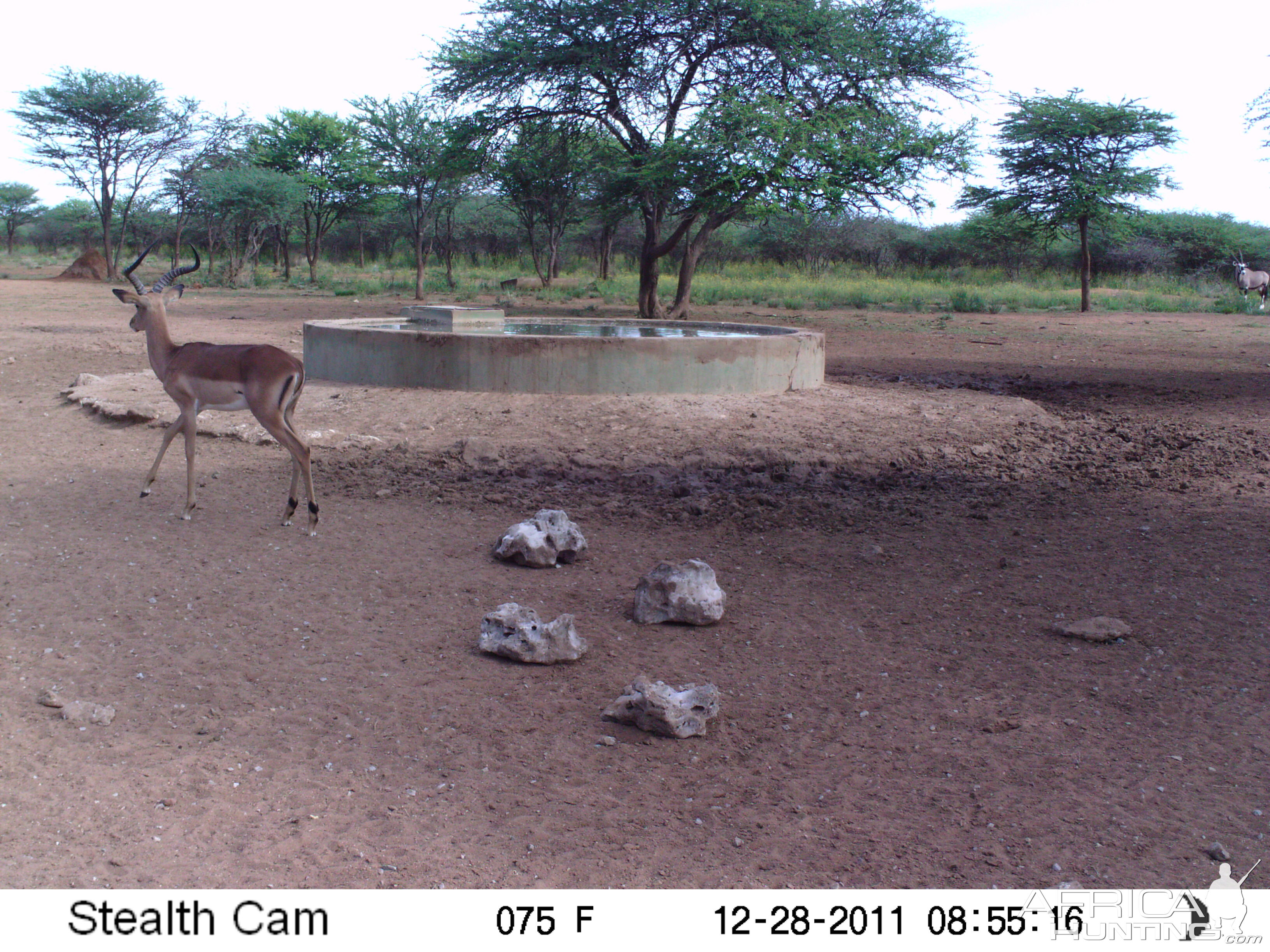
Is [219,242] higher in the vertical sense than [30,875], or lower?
higher

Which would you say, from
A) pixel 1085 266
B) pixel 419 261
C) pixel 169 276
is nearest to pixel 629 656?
pixel 169 276

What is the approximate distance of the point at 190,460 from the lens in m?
6.22

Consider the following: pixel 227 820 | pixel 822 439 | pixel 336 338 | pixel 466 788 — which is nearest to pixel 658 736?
pixel 466 788

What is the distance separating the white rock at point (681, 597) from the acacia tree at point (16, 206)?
59092 millimetres

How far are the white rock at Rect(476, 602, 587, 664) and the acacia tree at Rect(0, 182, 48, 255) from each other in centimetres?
5912

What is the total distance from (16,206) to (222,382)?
58.8 m

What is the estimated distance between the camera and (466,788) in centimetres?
330

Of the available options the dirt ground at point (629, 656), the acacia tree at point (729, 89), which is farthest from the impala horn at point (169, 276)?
the acacia tree at point (729, 89)

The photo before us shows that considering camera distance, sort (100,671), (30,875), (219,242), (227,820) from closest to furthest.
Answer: (30,875) < (227,820) < (100,671) < (219,242)

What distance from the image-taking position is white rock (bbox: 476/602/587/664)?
430 cm

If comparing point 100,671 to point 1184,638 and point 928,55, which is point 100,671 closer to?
point 1184,638

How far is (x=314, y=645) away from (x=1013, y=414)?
297 inches

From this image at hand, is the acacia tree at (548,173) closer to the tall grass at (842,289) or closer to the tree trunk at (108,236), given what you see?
the tall grass at (842,289)

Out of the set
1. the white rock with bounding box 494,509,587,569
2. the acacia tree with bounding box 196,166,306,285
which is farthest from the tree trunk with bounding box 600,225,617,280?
the white rock with bounding box 494,509,587,569
